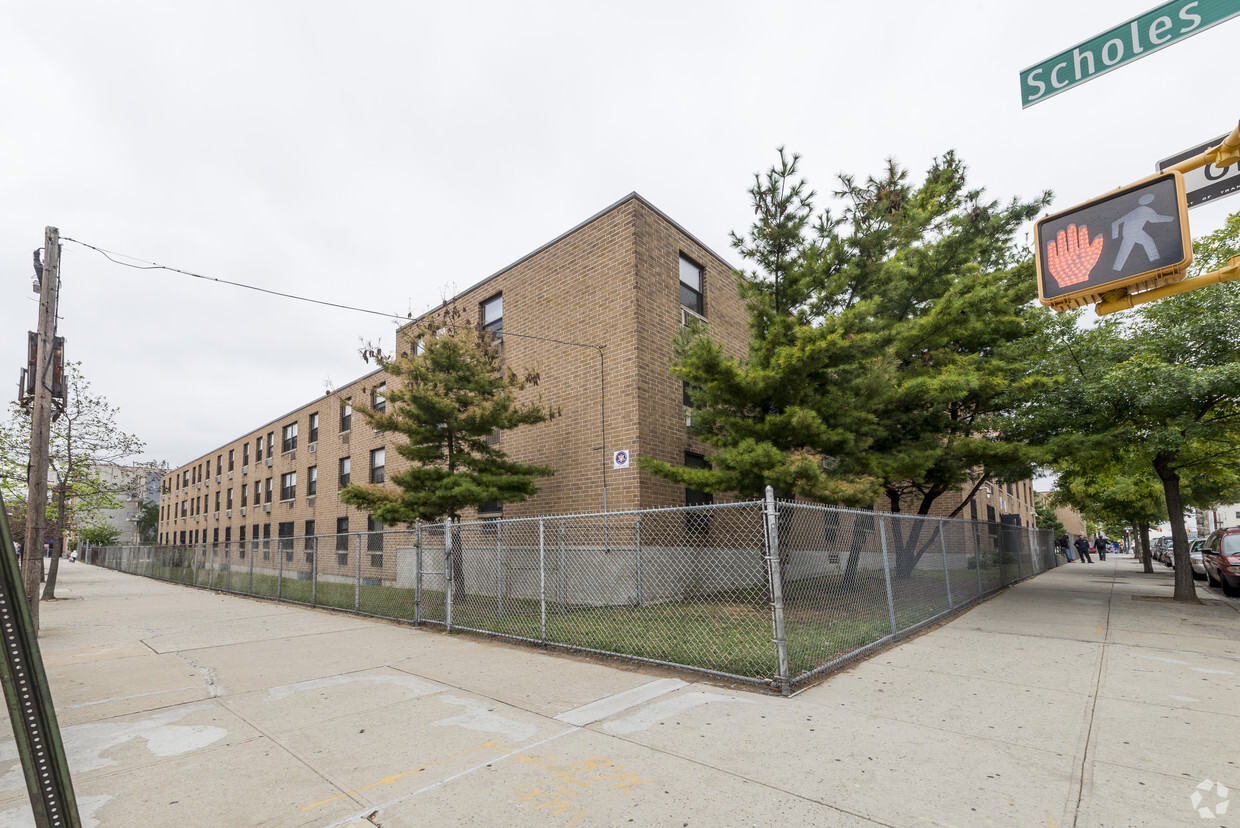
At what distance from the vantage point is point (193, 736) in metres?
4.94

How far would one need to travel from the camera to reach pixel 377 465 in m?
21.9

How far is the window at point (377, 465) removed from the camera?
2162 cm

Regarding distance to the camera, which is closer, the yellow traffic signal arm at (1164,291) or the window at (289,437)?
the yellow traffic signal arm at (1164,291)

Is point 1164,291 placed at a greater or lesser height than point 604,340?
lesser

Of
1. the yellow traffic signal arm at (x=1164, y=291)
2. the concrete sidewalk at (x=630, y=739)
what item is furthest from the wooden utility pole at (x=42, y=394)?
the yellow traffic signal arm at (x=1164, y=291)

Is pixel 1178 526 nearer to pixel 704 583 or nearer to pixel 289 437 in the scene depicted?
pixel 704 583

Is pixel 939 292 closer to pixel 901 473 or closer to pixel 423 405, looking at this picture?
pixel 901 473

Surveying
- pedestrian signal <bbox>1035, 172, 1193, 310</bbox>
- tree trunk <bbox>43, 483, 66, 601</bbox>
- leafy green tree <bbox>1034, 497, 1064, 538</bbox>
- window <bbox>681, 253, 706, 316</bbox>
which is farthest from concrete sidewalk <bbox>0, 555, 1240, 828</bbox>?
leafy green tree <bbox>1034, 497, 1064, 538</bbox>

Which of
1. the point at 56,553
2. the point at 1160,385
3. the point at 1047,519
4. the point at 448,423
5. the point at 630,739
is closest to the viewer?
the point at 630,739

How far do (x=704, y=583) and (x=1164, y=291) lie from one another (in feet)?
31.2

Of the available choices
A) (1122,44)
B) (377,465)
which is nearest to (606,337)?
(1122,44)

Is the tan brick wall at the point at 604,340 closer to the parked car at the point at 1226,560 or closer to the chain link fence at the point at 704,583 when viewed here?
the chain link fence at the point at 704,583

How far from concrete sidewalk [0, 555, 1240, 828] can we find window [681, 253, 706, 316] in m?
9.32

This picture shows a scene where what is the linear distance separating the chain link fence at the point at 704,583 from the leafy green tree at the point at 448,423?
3.14ft
